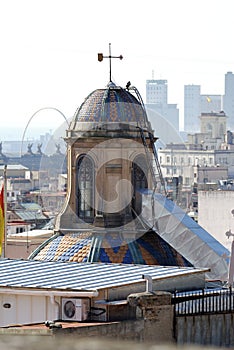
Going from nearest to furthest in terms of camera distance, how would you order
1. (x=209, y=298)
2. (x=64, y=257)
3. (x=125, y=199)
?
(x=209, y=298) < (x=64, y=257) < (x=125, y=199)

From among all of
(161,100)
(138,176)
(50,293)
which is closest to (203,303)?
(50,293)

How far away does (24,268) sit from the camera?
1717 cm

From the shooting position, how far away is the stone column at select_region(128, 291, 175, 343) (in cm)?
1383

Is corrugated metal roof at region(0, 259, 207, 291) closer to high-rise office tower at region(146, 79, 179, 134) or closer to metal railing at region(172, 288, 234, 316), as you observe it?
metal railing at region(172, 288, 234, 316)

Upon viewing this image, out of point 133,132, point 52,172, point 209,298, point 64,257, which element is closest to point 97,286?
point 209,298

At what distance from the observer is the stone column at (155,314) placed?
13.8 m

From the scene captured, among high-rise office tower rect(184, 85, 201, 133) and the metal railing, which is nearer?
the metal railing

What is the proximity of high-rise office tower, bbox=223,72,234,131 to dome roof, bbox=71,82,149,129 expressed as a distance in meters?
121

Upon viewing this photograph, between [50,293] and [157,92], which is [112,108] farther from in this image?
[157,92]

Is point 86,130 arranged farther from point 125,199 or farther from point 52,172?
point 52,172

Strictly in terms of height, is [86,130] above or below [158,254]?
above

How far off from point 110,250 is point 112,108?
2232 millimetres

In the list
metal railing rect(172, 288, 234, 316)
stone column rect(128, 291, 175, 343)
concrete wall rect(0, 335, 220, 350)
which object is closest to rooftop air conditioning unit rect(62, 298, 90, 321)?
stone column rect(128, 291, 175, 343)

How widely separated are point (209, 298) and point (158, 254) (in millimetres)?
7116
